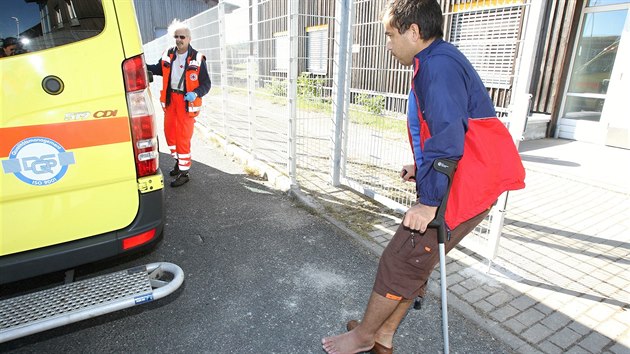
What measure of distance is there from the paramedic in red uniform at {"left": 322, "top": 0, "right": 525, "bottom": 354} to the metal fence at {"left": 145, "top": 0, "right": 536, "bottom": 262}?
193 centimetres

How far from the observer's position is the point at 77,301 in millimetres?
2221

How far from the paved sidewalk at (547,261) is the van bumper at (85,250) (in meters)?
2.07

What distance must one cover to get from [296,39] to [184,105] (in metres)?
1.86

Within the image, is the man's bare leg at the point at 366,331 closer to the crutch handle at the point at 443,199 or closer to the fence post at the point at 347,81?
the crutch handle at the point at 443,199

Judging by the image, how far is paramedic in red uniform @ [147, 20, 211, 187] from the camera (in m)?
5.18

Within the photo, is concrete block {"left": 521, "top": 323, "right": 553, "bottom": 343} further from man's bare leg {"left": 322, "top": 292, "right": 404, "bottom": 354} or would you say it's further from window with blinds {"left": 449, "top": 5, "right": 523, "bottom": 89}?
window with blinds {"left": 449, "top": 5, "right": 523, "bottom": 89}

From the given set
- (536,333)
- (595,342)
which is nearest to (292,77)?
(536,333)

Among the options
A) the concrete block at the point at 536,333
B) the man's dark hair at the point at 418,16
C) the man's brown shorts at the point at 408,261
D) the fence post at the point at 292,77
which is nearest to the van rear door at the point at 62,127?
the man's dark hair at the point at 418,16

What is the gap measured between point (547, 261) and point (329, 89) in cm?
311

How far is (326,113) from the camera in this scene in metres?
5.19

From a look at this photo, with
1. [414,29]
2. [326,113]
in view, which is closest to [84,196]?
[414,29]

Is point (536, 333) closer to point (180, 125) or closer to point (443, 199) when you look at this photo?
point (443, 199)

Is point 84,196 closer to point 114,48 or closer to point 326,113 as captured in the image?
point 114,48

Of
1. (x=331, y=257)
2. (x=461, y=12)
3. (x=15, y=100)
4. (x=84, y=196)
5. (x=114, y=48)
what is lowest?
(x=331, y=257)
